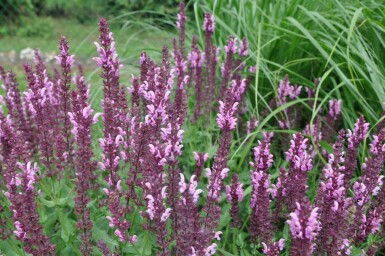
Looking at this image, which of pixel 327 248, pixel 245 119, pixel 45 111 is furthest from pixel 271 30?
pixel 327 248

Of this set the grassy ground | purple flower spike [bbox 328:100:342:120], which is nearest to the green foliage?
purple flower spike [bbox 328:100:342:120]

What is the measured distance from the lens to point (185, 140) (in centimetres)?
364

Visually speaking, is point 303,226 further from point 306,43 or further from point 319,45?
point 306,43

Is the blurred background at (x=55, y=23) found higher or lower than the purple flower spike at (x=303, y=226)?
lower

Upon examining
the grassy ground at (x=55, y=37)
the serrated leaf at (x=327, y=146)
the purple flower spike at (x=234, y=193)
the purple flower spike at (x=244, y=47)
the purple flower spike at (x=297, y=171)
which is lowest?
the grassy ground at (x=55, y=37)

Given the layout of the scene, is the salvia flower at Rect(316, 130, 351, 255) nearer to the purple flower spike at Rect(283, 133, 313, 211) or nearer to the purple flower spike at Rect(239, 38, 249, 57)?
the purple flower spike at Rect(283, 133, 313, 211)

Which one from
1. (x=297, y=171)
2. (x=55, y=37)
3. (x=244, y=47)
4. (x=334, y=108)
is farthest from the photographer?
(x=55, y=37)

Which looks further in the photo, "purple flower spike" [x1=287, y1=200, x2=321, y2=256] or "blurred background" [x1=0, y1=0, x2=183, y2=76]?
"blurred background" [x1=0, y1=0, x2=183, y2=76]

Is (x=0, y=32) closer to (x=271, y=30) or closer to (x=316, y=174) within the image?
(x=271, y=30)

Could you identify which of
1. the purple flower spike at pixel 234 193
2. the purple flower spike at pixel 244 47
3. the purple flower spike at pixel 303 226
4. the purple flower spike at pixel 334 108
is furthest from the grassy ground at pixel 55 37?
the purple flower spike at pixel 303 226

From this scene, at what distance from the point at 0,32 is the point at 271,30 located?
7206 mm

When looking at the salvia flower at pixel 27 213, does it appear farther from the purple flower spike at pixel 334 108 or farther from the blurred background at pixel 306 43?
the purple flower spike at pixel 334 108

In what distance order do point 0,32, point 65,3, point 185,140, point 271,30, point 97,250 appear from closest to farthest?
point 97,250
point 185,140
point 271,30
point 0,32
point 65,3

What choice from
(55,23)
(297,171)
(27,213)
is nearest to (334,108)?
(297,171)
